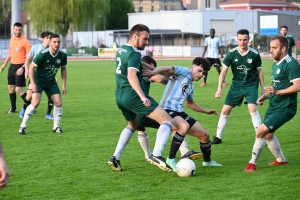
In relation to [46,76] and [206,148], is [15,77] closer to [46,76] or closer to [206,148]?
[46,76]

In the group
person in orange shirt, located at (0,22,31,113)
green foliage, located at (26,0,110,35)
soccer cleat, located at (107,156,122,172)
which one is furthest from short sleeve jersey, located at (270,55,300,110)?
green foliage, located at (26,0,110,35)

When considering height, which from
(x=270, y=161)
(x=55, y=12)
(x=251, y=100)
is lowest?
(x=270, y=161)

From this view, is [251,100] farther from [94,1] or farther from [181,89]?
[94,1]

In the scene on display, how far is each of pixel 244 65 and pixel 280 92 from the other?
2914 mm

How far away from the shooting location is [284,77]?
25.9 feet

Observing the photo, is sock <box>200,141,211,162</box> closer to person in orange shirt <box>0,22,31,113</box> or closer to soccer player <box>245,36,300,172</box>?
soccer player <box>245,36,300,172</box>

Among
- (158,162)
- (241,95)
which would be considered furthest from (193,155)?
(241,95)

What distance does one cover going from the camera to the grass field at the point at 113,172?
694 cm

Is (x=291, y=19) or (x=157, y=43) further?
(x=291, y=19)

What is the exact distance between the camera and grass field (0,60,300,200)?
6.94 m

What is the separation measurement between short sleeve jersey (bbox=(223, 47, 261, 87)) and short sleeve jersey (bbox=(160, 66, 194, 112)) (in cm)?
243

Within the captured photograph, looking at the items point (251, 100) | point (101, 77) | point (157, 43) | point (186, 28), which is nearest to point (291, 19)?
point (186, 28)

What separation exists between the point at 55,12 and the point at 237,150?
5701 centimetres

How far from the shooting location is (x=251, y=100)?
34.3 feet
